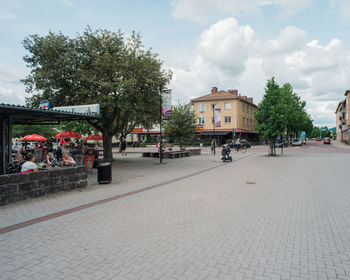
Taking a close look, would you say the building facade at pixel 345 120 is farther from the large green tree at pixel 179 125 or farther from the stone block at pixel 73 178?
the stone block at pixel 73 178

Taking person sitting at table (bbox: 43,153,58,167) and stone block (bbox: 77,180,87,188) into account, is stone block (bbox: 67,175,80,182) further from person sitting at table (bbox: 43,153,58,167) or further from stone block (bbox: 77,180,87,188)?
person sitting at table (bbox: 43,153,58,167)

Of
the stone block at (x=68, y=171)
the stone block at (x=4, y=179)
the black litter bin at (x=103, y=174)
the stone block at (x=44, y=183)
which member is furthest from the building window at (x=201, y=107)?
the stone block at (x=4, y=179)

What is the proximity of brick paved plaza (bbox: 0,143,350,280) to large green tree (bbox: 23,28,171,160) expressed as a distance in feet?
28.9

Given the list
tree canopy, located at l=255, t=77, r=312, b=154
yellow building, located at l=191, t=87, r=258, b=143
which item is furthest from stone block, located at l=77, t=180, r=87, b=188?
yellow building, located at l=191, t=87, r=258, b=143

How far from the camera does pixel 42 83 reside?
639 inches

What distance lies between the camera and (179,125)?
32.5 meters

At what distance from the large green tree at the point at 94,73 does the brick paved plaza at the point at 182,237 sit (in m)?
8.80

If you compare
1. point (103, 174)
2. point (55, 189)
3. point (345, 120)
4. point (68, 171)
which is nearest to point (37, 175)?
point (55, 189)

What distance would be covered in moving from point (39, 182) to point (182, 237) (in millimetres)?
5326

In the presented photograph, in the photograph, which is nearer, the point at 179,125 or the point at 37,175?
the point at 37,175

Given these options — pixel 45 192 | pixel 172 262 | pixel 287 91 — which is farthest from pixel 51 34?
pixel 287 91

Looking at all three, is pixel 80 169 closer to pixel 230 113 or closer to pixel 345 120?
pixel 230 113

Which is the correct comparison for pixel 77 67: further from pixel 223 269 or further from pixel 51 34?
pixel 223 269

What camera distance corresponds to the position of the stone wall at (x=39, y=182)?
7.06 metres
